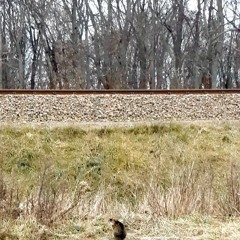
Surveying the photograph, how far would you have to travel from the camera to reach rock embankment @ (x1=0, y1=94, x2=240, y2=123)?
10.4m

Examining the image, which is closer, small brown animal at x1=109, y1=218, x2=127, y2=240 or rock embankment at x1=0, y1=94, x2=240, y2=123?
small brown animal at x1=109, y1=218, x2=127, y2=240

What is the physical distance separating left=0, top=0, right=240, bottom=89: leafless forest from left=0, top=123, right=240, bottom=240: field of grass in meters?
16.0

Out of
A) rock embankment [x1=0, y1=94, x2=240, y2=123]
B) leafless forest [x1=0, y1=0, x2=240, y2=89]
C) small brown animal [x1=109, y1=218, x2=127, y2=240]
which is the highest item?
leafless forest [x1=0, y1=0, x2=240, y2=89]

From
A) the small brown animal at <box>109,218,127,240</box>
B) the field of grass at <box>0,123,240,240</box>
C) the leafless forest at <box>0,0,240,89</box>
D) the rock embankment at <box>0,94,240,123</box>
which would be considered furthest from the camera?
the leafless forest at <box>0,0,240,89</box>

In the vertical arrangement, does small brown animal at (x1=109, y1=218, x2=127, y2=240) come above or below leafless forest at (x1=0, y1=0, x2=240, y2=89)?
below

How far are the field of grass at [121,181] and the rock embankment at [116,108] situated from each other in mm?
777

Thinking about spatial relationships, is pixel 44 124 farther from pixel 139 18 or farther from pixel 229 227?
pixel 139 18

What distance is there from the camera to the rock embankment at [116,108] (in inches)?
411

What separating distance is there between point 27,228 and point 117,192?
417 centimetres

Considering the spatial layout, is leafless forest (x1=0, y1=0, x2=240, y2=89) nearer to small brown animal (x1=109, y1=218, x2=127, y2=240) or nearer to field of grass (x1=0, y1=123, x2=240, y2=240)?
field of grass (x1=0, y1=123, x2=240, y2=240)

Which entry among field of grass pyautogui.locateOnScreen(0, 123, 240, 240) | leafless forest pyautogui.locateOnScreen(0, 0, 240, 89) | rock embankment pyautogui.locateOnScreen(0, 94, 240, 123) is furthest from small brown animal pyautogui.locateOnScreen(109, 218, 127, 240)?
leafless forest pyautogui.locateOnScreen(0, 0, 240, 89)

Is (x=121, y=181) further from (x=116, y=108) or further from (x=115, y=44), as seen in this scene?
(x=115, y=44)

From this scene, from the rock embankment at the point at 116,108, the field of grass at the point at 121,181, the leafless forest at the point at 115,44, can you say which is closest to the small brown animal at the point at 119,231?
the field of grass at the point at 121,181

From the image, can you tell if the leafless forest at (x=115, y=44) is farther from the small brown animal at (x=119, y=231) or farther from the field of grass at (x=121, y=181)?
the small brown animal at (x=119, y=231)
